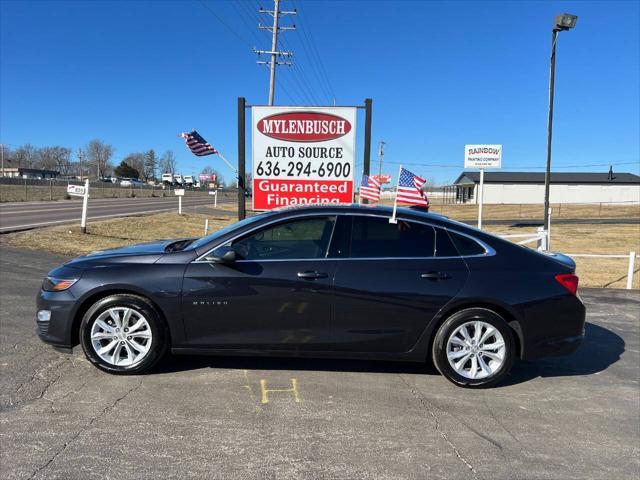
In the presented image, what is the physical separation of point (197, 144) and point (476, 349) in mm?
6818

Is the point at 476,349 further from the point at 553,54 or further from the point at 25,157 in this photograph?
the point at 25,157

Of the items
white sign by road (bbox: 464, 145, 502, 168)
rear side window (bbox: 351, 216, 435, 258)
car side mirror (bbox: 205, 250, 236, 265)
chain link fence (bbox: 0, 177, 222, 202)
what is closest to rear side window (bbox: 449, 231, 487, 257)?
rear side window (bbox: 351, 216, 435, 258)

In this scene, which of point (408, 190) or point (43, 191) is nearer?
point (408, 190)

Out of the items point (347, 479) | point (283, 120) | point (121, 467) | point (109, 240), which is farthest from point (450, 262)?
point (109, 240)

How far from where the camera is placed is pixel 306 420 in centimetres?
349

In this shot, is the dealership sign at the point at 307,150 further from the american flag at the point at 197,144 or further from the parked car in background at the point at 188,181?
the parked car in background at the point at 188,181

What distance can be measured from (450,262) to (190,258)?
2298mm

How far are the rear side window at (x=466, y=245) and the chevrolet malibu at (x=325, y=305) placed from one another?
0.02 metres

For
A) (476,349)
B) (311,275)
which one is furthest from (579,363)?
(311,275)

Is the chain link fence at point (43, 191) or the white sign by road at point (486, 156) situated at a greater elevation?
the white sign by road at point (486, 156)

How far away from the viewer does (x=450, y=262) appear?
4.20 metres

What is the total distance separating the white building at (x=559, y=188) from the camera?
71938 mm

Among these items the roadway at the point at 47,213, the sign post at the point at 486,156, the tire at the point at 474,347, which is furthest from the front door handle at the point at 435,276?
the sign post at the point at 486,156

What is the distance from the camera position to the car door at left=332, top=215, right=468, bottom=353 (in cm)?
406
